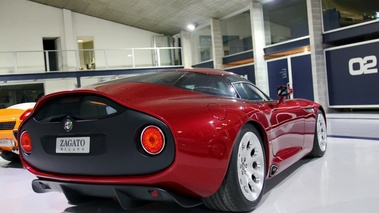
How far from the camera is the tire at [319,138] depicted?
12.3 feet

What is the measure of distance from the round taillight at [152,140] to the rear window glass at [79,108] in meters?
0.20

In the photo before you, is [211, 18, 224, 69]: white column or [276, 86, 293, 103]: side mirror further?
[211, 18, 224, 69]: white column

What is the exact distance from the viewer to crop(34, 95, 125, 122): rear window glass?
199 cm

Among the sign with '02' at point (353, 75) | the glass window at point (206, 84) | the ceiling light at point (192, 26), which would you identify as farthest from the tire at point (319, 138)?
the ceiling light at point (192, 26)

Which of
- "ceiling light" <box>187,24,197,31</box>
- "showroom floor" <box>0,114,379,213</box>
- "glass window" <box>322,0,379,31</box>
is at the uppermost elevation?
"ceiling light" <box>187,24,197,31</box>

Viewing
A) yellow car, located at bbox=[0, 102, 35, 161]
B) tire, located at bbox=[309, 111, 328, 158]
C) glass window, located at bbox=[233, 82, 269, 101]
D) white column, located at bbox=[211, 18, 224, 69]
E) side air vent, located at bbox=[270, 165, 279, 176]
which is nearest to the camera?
side air vent, located at bbox=[270, 165, 279, 176]

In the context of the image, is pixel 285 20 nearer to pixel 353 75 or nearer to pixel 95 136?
pixel 353 75

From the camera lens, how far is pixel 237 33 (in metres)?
14.9

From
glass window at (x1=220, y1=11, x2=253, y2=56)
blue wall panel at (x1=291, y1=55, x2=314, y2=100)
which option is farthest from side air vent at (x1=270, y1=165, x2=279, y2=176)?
glass window at (x1=220, y1=11, x2=253, y2=56)

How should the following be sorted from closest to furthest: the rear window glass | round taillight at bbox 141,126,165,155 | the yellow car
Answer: round taillight at bbox 141,126,165,155, the rear window glass, the yellow car

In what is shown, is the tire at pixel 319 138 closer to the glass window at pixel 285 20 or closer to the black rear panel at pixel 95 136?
the black rear panel at pixel 95 136

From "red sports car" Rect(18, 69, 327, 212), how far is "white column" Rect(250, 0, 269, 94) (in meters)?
10.7

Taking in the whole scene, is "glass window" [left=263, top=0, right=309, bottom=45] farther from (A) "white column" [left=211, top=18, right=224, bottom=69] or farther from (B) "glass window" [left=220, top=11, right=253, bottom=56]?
(A) "white column" [left=211, top=18, right=224, bottom=69]

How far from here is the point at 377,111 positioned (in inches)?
384
